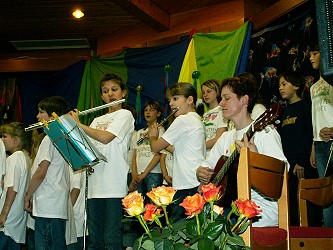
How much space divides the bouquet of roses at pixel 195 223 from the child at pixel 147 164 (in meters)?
3.21

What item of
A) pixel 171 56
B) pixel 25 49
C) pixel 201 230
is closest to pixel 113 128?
pixel 201 230

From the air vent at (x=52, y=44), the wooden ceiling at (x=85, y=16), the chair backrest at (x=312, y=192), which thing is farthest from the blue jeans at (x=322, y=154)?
the air vent at (x=52, y=44)

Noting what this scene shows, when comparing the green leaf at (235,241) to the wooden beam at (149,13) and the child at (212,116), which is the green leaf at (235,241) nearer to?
the child at (212,116)

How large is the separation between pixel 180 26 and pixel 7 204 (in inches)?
128

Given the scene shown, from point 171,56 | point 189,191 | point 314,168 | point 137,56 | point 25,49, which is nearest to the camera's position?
point 189,191

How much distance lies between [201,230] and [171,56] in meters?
4.60

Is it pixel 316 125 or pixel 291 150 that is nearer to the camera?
pixel 316 125

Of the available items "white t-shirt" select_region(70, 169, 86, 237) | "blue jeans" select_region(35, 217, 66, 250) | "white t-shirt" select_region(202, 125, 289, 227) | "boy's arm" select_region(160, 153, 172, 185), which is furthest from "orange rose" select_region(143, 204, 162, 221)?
"boy's arm" select_region(160, 153, 172, 185)

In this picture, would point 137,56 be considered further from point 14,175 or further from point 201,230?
point 201,230

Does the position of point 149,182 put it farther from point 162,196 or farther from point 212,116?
point 162,196

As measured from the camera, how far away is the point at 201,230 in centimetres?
178

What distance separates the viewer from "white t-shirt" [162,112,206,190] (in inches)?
149

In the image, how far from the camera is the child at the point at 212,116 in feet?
14.4

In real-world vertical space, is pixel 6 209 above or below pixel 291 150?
below
